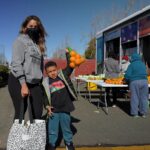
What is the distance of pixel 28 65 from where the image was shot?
16.2 ft

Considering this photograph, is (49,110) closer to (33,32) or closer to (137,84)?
(33,32)

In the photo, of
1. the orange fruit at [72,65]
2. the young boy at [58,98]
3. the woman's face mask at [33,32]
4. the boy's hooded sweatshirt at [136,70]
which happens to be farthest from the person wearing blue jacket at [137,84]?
the woman's face mask at [33,32]

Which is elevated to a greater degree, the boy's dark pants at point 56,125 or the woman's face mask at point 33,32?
the woman's face mask at point 33,32

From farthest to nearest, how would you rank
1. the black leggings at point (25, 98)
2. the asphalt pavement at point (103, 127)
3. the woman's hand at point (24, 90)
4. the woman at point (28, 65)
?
the asphalt pavement at point (103, 127), the black leggings at point (25, 98), the woman at point (28, 65), the woman's hand at point (24, 90)

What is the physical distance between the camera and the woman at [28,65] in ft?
16.0

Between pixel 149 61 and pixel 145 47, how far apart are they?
0.67 meters

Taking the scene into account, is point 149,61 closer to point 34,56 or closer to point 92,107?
point 92,107

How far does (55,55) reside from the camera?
60906 millimetres

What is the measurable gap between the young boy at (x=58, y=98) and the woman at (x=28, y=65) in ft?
2.31

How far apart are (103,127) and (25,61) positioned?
3712 millimetres

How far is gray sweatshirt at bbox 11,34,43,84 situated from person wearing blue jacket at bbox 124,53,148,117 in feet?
15.9

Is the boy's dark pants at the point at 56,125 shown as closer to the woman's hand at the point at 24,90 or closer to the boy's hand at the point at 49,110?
the boy's hand at the point at 49,110

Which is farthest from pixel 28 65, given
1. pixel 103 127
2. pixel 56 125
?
pixel 103 127

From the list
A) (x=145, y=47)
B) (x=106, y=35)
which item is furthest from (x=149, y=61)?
(x=106, y=35)
